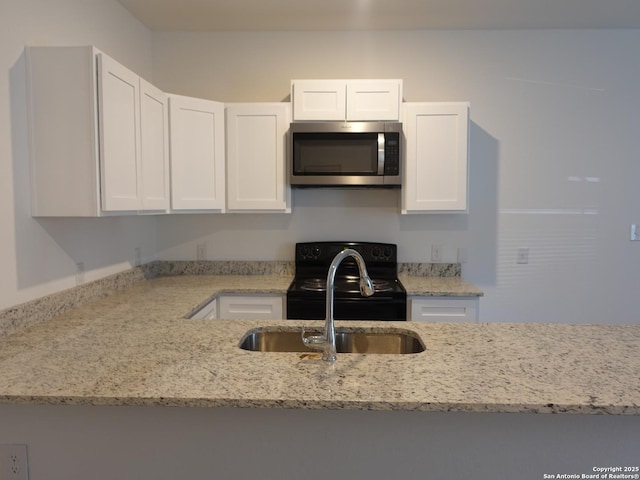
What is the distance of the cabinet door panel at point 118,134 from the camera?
71.0 inches

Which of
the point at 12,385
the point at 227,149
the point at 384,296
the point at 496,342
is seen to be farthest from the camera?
the point at 227,149

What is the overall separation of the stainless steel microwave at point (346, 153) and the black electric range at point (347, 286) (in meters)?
0.57

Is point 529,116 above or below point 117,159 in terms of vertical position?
above

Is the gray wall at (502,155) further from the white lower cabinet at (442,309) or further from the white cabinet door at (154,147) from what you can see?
the white cabinet door at (154,147)

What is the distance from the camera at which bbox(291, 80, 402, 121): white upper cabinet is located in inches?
107

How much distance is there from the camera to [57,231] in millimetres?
1994

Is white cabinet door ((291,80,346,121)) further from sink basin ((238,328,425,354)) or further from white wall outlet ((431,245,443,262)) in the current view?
sink basin ((238,328,425,354))

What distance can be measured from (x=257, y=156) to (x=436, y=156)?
4.01 feet

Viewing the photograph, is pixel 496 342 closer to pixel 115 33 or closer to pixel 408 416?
pixel 408 416

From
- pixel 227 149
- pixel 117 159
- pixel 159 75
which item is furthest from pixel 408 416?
pixel 159 75

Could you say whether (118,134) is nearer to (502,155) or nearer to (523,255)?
(502,155)

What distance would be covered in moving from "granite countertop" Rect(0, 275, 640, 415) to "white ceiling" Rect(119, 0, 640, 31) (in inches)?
81.3

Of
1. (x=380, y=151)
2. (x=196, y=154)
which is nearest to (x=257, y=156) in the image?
(x=196, y=154)

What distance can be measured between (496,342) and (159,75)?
2.99 metres
